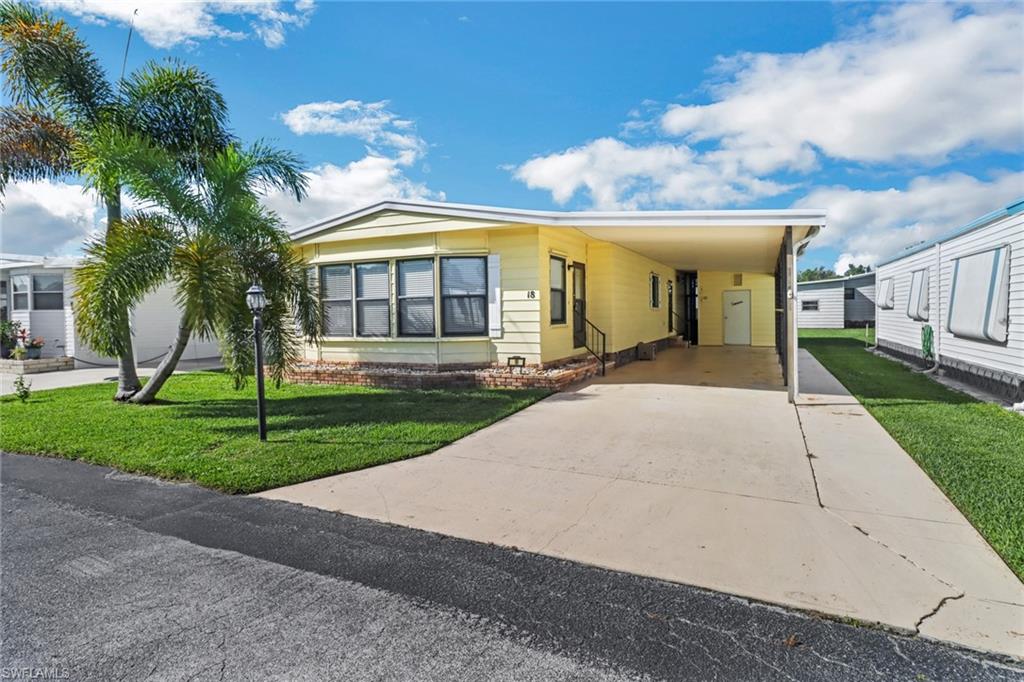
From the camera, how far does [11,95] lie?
8.77 m

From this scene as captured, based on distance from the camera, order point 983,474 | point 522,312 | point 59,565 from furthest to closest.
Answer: point 522,312 → point 983,474 → point 59,565

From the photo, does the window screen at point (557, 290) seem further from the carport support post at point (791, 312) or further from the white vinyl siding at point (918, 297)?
the white vinyl siding at point (918, 297)

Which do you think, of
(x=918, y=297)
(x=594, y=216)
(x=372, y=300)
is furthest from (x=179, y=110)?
(x=918, y=297)

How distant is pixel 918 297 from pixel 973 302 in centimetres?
390

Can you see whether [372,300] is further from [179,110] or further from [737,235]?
[737,235]

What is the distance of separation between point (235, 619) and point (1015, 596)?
3891 millimetres

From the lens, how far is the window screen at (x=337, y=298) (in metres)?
11.1

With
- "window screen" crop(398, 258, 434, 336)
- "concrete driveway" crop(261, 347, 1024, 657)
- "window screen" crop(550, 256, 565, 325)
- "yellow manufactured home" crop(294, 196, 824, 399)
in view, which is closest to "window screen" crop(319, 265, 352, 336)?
"yellow manufactured home" crop(294, 196, 824, 399)

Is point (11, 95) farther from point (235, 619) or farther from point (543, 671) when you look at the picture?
point (543, 671)

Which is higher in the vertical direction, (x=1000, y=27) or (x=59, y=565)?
(x=1000, y=27)

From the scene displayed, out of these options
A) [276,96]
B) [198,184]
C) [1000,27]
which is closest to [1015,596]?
[1000,27]

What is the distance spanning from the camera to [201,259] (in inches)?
276

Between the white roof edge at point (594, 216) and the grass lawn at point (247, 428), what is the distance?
Answer: 2.93 m

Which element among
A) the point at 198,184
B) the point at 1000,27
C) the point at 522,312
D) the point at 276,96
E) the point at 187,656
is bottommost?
the point at 187,656
